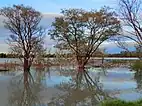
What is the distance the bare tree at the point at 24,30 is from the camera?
28.4 meters

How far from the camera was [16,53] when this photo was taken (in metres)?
29.3

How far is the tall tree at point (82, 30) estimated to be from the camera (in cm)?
3056

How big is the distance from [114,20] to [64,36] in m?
5.14

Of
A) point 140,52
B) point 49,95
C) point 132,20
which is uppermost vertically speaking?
point 132,20

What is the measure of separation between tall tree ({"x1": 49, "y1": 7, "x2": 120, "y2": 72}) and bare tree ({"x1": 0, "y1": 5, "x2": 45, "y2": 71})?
260 centimetres

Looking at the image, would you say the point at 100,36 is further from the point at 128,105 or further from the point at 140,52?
the point at 128,105

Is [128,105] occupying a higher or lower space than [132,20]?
lower

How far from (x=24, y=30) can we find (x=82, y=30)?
5.88m

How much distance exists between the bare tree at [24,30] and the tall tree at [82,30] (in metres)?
2.60

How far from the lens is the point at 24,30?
95.3 feet

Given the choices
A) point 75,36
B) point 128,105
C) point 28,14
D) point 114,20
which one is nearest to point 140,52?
point 114,20

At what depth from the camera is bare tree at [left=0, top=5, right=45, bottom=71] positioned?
2839 cm

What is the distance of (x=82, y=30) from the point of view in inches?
1239

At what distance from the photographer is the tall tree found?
30.6 m
